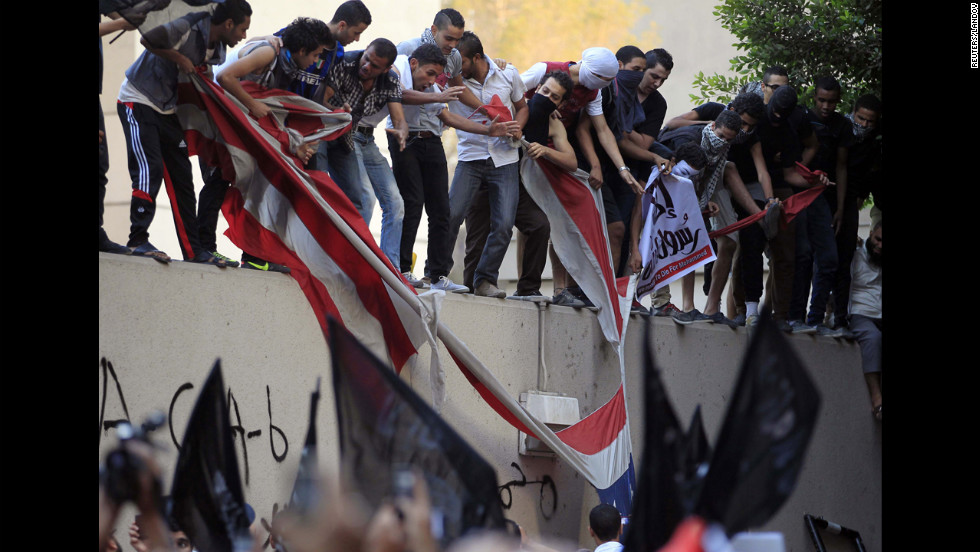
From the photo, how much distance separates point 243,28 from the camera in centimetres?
612

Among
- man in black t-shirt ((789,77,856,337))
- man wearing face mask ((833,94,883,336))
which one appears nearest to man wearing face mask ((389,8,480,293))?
man in black t-shirt ((789,77,856,337))

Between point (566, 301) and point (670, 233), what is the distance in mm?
1098

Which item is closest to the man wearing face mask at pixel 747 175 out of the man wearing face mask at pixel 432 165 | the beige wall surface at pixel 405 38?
the man wearing face mask at pixel 432 165

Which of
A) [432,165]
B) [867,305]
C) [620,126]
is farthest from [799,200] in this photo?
[432,165]

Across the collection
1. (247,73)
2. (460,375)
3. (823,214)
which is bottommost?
(460,375)

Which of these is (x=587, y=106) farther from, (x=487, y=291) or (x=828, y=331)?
(x=828, y=331)

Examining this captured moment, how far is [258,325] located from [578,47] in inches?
609

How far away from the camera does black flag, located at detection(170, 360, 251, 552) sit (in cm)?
385

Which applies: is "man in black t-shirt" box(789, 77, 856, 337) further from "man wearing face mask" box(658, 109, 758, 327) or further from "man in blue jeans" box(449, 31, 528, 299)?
"man in blue jeans" box(449, 31, 528, 299)

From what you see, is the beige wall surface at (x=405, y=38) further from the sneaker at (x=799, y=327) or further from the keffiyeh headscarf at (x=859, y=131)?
the keffiyeh headscarf at (x=859, y=131)

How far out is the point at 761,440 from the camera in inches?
136

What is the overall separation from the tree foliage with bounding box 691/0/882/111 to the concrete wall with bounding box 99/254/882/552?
2.53 m
